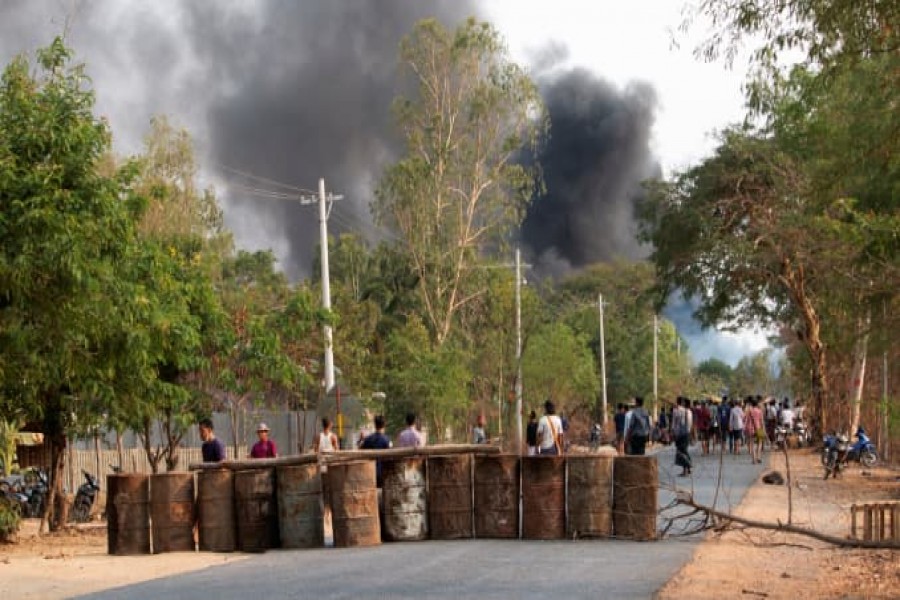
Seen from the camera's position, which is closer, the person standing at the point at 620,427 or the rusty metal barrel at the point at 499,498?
the rusty metal barrel at the point at 499,498

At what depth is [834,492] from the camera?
28.5 metres

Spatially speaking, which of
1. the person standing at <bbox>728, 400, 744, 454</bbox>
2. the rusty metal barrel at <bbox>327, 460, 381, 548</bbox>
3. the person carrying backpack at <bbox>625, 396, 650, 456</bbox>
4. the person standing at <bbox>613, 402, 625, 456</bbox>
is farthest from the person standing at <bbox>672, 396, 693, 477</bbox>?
the rusty metal barrel at <bbox>327, 460, 381, 548</bbox>

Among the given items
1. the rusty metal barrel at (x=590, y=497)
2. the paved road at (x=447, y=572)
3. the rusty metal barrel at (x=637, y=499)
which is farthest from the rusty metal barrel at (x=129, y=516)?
the rusty metal barrel at (x=637, y=499)

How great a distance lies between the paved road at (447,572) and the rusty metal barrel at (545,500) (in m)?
0.35

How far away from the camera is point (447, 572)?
14531 millimetres

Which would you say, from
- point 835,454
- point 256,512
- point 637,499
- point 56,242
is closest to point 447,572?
point 637,499

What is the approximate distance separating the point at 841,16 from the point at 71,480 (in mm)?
20874

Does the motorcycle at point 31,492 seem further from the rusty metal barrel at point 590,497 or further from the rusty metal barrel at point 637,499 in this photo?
the rusty metal barrel at point 637,499

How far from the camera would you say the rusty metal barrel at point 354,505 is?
1775 centimetres

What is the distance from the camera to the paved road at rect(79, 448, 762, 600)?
1305 centimetres

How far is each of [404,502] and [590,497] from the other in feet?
A: 7.68

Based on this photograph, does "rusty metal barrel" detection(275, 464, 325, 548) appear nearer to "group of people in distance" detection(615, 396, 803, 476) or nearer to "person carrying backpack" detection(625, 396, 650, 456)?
"person carrying backpack" detection(625, 396, 650, 456)

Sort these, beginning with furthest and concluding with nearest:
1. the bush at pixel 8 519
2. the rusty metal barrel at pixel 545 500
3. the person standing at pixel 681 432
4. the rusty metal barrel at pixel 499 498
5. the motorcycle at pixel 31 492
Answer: the person standing at pixel 681 432
the motorcycle at pixel 31 492
the bush at pixel 8 519
the rusty metal barrel at pixel 499 498
the rusty metal barrel at pixel 545 500

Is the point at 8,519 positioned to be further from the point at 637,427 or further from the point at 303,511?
the point at 637,427
